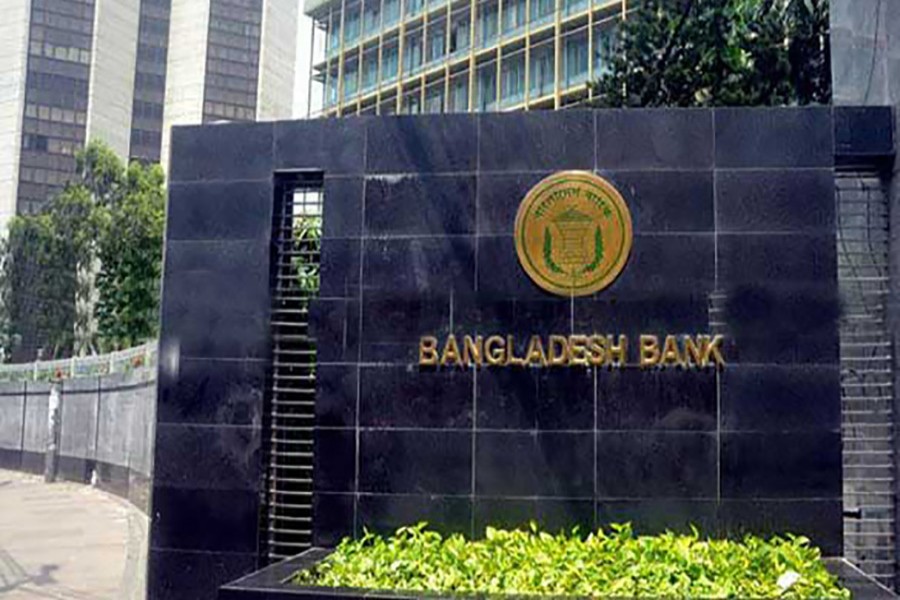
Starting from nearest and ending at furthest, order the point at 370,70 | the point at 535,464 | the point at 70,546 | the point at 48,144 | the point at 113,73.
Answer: the point at 535,464 → the point at 70,546 → the point at 370,70 → the point at 48,144 → the point at 113,73

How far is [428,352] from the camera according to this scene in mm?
8367

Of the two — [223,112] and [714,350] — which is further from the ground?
[223,112]

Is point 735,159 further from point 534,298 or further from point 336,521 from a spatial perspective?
point 336,521

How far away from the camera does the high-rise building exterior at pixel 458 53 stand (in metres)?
36.5

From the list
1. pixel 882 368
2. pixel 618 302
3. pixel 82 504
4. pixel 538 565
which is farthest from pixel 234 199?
pixel 82 504

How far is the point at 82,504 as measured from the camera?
71.3 ft

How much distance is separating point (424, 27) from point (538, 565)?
38519 millimetres

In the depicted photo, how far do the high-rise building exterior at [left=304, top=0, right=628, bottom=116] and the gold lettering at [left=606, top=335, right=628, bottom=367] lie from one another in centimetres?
2580

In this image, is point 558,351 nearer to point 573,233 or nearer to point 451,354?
point 451,354

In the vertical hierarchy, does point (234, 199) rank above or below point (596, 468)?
above

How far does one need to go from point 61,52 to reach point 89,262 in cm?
3190

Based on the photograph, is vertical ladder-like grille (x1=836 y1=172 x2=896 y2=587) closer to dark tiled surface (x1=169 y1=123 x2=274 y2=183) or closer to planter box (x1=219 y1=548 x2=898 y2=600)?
planter box (x1=219 y1=548 x2=898 y2=600)

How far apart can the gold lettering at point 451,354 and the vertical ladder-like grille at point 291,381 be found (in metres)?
1.20

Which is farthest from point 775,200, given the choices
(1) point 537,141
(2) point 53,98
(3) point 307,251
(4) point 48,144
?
(2) point 53,98
